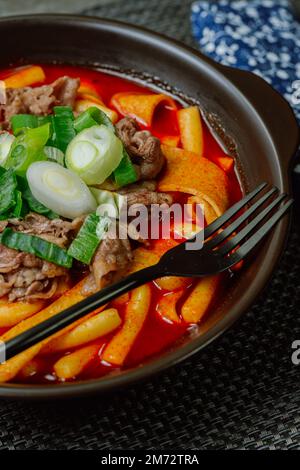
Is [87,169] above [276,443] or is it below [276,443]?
above

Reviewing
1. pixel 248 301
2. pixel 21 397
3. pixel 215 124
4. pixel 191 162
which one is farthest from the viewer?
pixel 215 124

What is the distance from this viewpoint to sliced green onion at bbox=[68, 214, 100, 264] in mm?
2717

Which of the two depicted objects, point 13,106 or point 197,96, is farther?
point 197,96

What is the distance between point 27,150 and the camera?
2.89m

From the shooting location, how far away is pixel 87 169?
286 centimetres

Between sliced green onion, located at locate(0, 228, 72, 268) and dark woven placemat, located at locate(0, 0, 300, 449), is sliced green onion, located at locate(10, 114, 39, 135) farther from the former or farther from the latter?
dark woven placemat, located at locate(0, 0, 300, 449)

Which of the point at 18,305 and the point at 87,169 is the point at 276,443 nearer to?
the point at 18,305

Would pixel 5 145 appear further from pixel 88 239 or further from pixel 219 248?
pixel 219 248

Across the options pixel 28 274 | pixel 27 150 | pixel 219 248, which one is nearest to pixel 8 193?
pixel 27 150

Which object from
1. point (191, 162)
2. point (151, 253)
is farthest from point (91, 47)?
point (151, 253)

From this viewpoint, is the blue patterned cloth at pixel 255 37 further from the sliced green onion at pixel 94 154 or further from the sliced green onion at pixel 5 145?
the sliced green onion at pixel 5 145

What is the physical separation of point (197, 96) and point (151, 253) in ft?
→ 3.36

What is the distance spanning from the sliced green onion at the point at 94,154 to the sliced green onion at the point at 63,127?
0.25ft

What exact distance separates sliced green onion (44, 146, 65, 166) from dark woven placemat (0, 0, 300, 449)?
98cm
